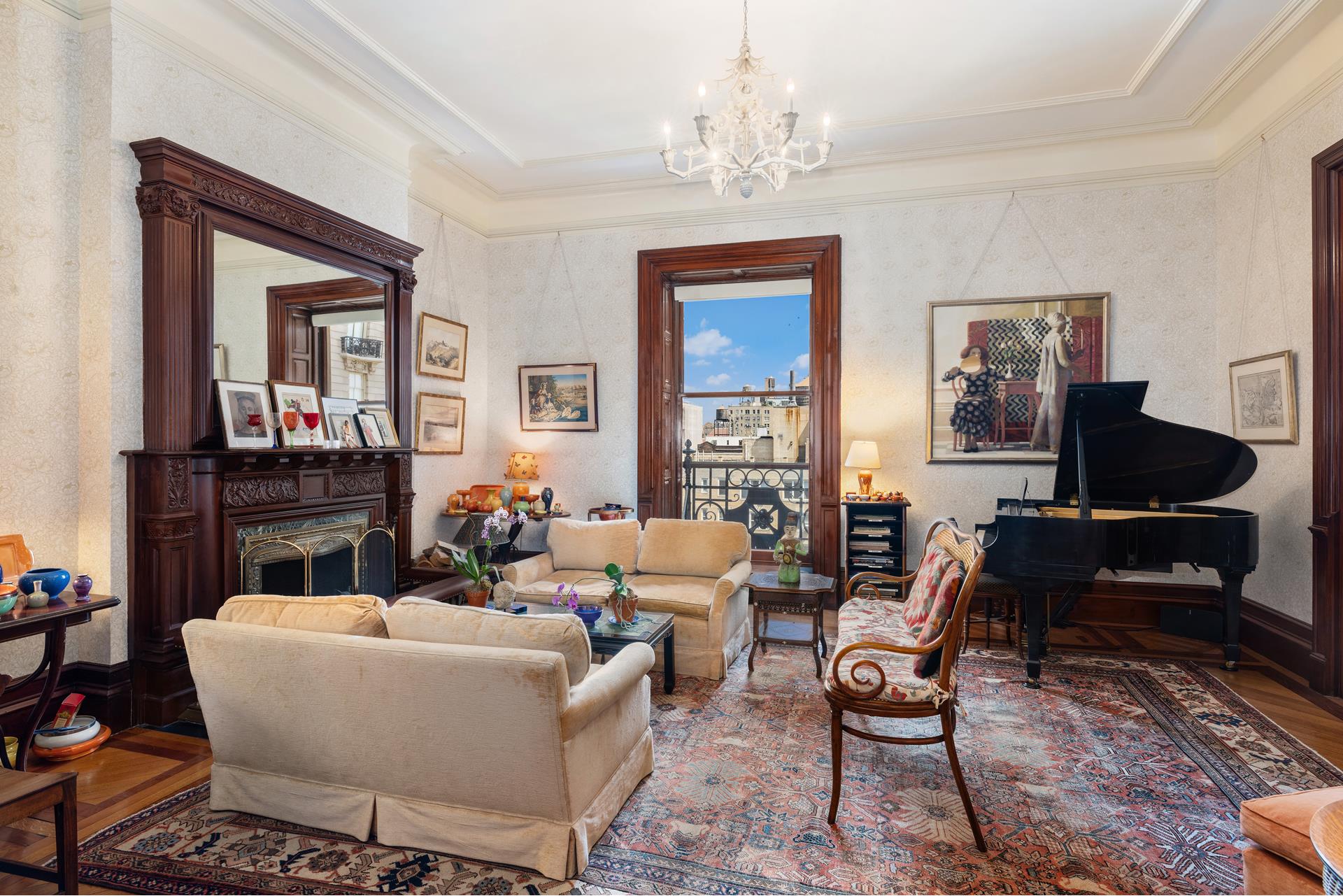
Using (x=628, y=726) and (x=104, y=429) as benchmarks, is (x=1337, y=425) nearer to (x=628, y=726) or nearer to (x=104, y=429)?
(x=628, y=726)

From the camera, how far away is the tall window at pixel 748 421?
259 inches

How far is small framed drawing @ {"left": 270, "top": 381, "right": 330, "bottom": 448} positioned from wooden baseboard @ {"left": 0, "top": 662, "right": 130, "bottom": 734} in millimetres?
1389

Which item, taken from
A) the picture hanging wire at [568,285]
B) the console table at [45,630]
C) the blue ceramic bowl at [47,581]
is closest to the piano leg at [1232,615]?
the picture hanging wire at [568,285]

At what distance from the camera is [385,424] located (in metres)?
4.94

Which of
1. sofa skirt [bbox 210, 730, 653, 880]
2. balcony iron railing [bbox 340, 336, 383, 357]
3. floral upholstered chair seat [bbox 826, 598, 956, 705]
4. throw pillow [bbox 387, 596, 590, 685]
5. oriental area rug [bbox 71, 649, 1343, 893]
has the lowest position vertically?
oriental area rug [bbox 71, 649, 1343, 893]

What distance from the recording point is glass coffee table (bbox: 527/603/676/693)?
11.4 ft

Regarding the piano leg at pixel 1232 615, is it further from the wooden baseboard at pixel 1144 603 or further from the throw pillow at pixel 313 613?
the throw pillow at pixel 313 613

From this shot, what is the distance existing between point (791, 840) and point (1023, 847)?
31.8 inches

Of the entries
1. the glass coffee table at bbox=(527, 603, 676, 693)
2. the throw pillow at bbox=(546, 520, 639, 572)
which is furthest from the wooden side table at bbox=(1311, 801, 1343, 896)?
the throw pillow at bbox=(546, 520, 639, 572)

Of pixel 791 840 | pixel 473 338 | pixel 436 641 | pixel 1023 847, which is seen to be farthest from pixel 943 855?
pixel 473 338

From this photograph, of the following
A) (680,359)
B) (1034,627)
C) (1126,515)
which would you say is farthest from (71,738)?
(1126,515)

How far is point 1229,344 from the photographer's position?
498 cm

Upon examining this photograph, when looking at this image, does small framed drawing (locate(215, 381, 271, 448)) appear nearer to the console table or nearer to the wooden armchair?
the console table

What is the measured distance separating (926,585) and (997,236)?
3626mm
